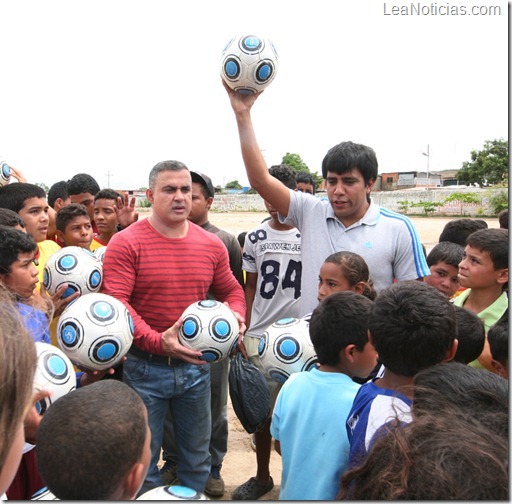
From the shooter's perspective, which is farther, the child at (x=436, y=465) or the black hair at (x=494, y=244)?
the black hair at (x=494, y=244)

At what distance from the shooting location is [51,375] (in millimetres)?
2521

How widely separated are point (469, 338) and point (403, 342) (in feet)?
2.21

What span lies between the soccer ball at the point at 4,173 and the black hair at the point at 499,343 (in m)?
4.44

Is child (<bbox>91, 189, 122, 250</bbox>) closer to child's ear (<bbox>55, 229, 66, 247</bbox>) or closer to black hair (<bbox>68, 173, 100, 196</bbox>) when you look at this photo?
child's ear (<bbox>55, 229, 66, 247</bbox>)

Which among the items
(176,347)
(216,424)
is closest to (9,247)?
(176,347)

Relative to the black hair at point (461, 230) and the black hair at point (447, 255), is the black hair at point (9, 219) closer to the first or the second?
the black hair at point (447, 255)

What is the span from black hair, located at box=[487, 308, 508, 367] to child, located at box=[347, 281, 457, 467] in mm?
484

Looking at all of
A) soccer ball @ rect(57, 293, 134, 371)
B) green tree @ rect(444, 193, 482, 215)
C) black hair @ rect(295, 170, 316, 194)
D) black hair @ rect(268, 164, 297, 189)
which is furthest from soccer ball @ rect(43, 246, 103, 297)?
green tree @ rect(444, 193, 482, 215)

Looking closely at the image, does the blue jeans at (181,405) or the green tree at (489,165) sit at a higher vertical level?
the green tree at (489,165)

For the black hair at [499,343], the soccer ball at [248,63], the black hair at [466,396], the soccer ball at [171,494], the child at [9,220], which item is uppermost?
the soccer ball at [248,63]

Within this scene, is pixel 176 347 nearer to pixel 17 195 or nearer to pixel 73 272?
pixel 73 272

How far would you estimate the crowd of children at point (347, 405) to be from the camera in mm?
1239

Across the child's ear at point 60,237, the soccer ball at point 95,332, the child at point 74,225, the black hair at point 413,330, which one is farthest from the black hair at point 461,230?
the child's ear at point 60,237

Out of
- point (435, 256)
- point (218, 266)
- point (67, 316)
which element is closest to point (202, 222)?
point (218, 266)
